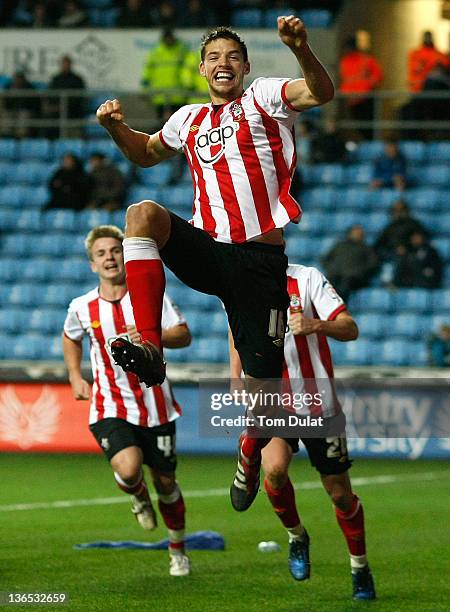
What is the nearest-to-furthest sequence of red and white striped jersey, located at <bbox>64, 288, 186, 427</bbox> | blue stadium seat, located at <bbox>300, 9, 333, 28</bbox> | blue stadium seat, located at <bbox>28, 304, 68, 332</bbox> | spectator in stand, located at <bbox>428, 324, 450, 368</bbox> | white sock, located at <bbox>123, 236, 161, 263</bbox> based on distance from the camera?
1. white sock, located at <bbox>123, 236, 161, 263</bbox>
2. red and white striped jersey, located at <bbox>64, 288, 186, 427</bbox>
3. spectator in stand, located at <bbox>428, 324, 450, 368</bbox>
4. blue stadium seat, located at <bbox>28, 304, 68, 332</bbox>
5. blue stadium seat, located at <bbox>300, 9, 333, 28</bbox>

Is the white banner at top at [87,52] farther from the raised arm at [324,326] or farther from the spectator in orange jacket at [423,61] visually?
the raised arm at [324,326]

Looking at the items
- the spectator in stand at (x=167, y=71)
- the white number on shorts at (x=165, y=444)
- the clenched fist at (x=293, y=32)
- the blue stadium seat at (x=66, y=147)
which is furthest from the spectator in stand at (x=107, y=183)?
the clenched fist at (x=293, y=32)

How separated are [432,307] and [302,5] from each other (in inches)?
214

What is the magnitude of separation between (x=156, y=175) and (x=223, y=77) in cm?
1234

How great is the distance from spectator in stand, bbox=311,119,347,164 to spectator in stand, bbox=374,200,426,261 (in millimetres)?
1460

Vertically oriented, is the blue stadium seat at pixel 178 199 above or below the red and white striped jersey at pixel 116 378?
above

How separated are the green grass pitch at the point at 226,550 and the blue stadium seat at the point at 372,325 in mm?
2541

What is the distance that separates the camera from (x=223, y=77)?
20.4 feet

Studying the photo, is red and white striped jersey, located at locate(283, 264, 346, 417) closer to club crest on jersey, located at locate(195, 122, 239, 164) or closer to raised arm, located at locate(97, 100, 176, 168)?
raised arm, located at locate(97, 100, 176, 168)

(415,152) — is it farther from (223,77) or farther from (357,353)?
(223,77)

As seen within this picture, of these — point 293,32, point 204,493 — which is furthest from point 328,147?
point 293,32

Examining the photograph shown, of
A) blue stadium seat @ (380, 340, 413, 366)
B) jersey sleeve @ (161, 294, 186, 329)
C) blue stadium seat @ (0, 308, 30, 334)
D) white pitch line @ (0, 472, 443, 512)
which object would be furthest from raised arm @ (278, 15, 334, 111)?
blue stadium seat @ (0, 308, 30, 334)

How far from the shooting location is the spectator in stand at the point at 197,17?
61.5 ft

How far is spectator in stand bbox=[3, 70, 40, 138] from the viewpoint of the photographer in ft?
61.1
